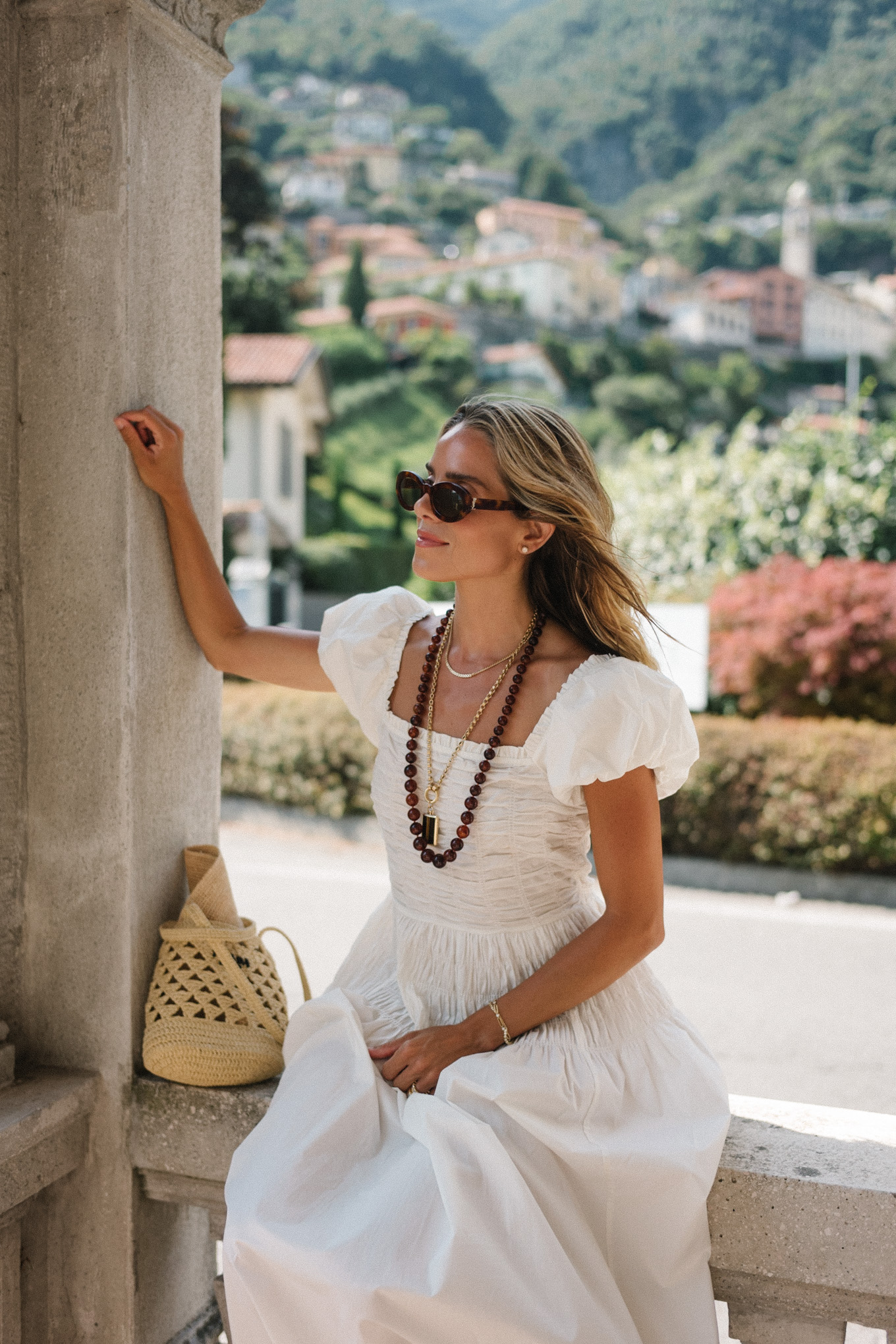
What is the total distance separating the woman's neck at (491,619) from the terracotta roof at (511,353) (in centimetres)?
2859

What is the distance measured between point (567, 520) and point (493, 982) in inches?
25.4

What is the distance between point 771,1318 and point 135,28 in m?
1.91

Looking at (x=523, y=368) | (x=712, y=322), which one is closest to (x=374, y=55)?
(x=712, y=322)

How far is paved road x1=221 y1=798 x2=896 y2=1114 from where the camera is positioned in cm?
463

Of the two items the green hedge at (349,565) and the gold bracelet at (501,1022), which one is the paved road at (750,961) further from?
the green hedge at (349,565)

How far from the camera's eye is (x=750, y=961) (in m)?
5.88

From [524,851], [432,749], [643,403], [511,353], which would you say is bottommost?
[524,851]

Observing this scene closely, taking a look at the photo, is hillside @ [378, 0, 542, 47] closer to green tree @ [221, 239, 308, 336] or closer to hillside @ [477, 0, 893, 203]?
hillside @ [477, 0, 893, 203]

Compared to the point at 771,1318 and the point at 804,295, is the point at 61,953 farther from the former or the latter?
the point at 804,295

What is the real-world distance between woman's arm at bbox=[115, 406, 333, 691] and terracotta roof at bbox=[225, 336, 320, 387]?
1757cm

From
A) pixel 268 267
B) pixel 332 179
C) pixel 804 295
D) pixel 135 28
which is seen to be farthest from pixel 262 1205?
pixel 332 179

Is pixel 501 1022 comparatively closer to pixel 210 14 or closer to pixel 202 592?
pixel 202 592

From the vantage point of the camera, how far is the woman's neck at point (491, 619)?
1716 millimetres

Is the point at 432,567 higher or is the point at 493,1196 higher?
the point at 432,567
